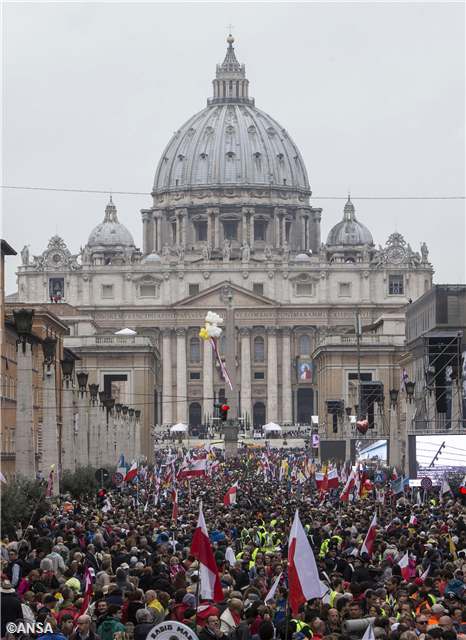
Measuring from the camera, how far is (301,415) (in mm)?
146125

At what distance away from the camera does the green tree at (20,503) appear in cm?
2439

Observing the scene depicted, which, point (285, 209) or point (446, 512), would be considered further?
point (285, 209)

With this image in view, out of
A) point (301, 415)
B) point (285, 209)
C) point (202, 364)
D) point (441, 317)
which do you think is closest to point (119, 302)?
point (202, 364)

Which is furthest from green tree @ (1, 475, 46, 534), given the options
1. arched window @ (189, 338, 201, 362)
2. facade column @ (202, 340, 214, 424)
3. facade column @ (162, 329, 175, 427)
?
arched window @ (189, 338, 201, 362)

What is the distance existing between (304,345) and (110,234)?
32.9 meters

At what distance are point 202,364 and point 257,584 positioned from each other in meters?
130

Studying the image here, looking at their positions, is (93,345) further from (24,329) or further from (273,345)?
(24,329)

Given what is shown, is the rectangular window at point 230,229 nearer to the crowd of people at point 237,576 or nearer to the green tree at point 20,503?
the crowd of people at point 237,576

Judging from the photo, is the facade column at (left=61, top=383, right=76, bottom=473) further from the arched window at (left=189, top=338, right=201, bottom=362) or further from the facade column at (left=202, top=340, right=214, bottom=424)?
the arched window at (left=189, top=338, right=201, bottom=362)

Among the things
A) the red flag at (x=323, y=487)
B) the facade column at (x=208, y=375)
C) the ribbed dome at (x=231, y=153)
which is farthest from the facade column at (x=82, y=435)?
the ribbed dome at (x=231, y=153)

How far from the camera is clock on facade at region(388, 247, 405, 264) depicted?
149500 mm

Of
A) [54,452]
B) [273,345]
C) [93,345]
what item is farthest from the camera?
[273,345]

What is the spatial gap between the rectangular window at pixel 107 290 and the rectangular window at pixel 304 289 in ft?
66.4

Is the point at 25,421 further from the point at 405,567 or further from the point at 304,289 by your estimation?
the point at 304,289
